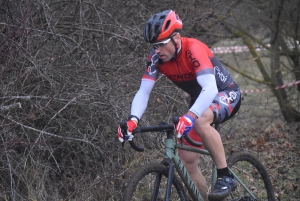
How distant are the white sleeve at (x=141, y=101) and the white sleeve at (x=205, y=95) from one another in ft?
Answer: 1.78

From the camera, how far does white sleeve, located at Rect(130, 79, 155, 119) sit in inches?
189

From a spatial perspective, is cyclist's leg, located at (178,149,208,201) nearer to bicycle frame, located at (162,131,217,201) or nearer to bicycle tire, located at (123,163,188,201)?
bicycle frame, located at (162,131,217,201)

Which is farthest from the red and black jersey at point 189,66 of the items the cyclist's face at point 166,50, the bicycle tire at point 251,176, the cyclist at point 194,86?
the bicycle tire at point 251,176

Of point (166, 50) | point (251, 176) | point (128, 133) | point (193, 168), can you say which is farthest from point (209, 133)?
point (251, 176)

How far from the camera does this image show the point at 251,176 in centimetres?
644

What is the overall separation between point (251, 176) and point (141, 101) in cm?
221

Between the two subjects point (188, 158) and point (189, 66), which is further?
point (188, 158)

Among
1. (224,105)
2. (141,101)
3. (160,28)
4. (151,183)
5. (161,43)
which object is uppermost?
(160,28)

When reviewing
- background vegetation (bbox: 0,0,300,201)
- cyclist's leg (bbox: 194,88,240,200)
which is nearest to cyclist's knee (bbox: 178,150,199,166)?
cyclist's leg (bbox: 194,88,240,200)

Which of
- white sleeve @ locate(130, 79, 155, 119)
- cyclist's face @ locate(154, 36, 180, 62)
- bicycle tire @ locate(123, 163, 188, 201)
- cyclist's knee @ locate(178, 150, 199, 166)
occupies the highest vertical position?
cyclist's face @ locate(154, 36, 180, 62)

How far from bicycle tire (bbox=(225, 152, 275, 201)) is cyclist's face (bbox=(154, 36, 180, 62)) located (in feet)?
4.03

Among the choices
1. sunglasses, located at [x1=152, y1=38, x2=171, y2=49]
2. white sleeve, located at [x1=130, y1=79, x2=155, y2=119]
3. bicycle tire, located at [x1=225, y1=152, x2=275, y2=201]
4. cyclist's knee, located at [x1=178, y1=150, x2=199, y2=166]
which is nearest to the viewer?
sunglasses, located at [x1=152, y1=38, x2=171, y2=49]

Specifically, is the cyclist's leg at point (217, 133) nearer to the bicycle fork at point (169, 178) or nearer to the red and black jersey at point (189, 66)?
the red and black jersey at point (189, 66)

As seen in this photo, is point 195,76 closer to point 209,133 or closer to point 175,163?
point 209,133
